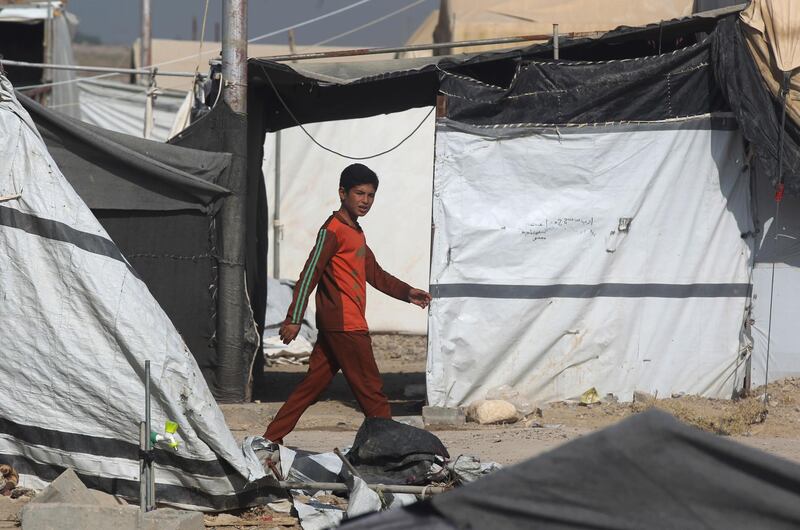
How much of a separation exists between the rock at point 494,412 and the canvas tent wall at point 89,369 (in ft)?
9.24

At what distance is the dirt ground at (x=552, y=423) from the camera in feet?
22.2

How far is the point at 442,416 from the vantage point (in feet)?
25.4

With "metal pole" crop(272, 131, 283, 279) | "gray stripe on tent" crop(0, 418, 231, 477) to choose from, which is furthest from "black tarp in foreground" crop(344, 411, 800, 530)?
"metal pole" crop(272, 131, 283, 279)

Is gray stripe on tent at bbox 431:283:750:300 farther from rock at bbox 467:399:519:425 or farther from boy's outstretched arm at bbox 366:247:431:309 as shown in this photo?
boy's outstretched arm at bbox 366:247:431:309

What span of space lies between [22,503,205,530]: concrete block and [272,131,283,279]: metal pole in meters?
9.93

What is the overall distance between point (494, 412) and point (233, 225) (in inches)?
100

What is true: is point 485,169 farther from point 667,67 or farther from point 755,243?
point 755,243

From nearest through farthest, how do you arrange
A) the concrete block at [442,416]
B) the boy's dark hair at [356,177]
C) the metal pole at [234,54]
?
1. the boy's dark hair at [356,177]
2. the concrete block at [442,416]
3. the metal pole at [234,54]

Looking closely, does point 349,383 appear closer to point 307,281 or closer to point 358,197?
point 307,281

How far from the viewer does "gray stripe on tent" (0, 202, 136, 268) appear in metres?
5.07

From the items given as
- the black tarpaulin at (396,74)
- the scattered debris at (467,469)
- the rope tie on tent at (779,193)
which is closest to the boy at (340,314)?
the scattered debris at (467,469)

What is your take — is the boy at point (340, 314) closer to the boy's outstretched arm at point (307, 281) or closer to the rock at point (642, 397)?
the boy's outstretched arm at point (307, 281)

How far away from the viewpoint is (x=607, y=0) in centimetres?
1084

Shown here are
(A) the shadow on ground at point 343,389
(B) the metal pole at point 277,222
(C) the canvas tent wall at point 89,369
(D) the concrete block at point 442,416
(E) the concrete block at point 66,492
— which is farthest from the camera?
(B) the metal pole at point 277,222
